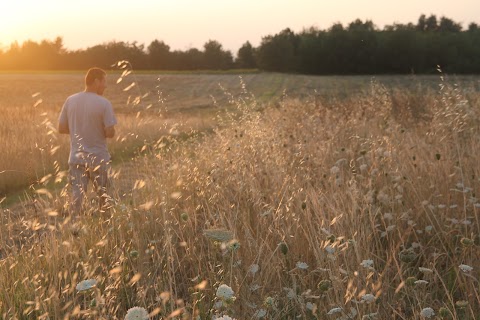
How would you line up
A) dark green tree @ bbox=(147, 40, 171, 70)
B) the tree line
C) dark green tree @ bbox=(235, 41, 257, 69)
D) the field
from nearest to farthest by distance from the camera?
the field, the tree line, dark green tree @ bbox=(147, 40, 171, 70), dark green tree @ bbox=(235, 41, 257, 69)

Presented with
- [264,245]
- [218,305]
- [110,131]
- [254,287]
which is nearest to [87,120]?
[110,131]

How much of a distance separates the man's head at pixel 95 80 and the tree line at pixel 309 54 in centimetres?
5510

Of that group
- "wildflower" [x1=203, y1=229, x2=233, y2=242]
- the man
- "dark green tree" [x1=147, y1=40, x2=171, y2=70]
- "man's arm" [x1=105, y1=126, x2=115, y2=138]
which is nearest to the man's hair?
the man

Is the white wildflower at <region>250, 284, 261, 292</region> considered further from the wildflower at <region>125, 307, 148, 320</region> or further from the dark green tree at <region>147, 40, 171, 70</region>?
the dark green tree at <region>147, 40, 171, 70</region>

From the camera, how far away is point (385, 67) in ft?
201

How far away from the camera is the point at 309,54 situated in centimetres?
6412

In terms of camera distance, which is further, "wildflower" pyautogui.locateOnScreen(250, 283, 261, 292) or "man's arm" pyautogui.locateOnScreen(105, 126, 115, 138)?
"man's arm" pyautogui.locateOnScreen(105, 126, 115, 138)

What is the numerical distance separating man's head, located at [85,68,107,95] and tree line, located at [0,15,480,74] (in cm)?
5510

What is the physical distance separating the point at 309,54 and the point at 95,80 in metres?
60.1

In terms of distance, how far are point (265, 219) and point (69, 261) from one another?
1.34m

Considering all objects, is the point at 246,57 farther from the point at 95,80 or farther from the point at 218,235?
the point at 218,235

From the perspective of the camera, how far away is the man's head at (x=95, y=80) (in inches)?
233

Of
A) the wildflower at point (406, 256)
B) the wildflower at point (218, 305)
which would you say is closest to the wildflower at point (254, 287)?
the wildflower at point (218, 305)

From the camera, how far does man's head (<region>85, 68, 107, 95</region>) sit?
5.93 metres
